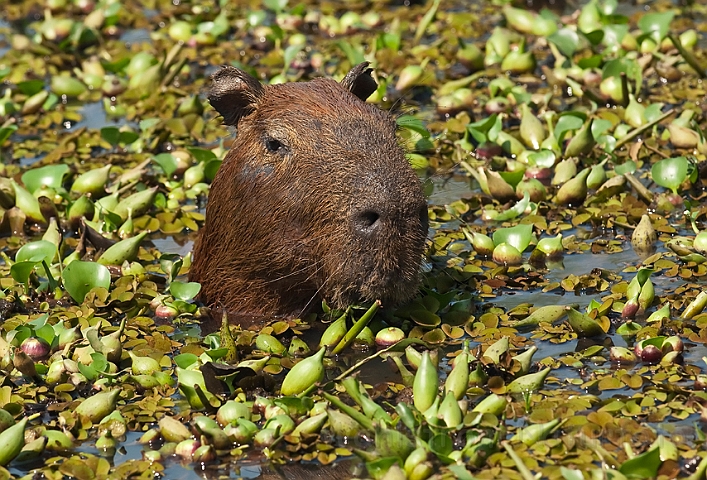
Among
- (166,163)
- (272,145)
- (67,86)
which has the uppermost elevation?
(272,145)

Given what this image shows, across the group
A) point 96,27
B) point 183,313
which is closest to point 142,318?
point 183,313

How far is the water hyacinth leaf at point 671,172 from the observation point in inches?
307

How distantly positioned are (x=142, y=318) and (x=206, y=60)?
5.12 meters

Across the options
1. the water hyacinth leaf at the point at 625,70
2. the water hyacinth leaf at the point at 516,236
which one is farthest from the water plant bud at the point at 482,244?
the water hyacinth leaf at the point at 625,70

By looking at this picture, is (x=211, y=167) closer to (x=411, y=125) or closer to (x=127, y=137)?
(x=127, y=137)

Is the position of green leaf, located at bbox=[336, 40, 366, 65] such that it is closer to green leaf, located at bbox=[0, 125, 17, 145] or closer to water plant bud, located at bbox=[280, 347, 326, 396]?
green leaf, located at bbox=[0, 125, 17, 145]

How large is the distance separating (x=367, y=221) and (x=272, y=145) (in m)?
0.88

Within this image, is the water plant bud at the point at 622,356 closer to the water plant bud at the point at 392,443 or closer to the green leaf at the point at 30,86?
the water plant bud at the point at 392,443

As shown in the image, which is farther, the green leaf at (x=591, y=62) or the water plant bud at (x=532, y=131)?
the green leaf at (x=591, y=62)

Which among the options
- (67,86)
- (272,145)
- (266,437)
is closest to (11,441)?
(266,437)

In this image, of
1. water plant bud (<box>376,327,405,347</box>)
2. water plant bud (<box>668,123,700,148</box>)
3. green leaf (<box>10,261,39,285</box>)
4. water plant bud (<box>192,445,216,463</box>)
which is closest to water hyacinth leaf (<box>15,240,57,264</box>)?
green leaf (<box>10,261,39,285</box>)

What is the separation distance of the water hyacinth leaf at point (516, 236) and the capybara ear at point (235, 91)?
1774mm

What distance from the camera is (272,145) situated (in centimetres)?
650

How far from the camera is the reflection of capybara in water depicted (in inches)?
235
